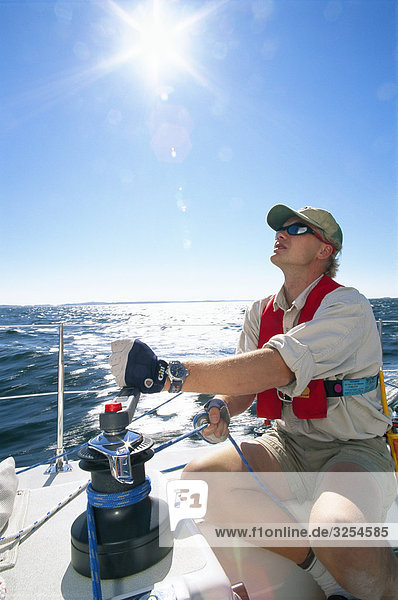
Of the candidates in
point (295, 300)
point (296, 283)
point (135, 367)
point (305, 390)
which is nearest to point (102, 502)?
point (135, 367)

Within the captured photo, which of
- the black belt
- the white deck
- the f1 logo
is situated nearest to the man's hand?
the white deck

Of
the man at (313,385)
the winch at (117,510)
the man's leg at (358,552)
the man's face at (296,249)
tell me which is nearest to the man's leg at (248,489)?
the man at (313,385)

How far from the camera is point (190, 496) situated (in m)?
1.35

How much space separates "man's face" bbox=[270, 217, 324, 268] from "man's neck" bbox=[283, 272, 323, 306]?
56 millimetres

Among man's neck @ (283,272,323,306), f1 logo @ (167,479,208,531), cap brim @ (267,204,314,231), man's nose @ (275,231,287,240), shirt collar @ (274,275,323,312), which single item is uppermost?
cap brim @ (267,204,314,231)

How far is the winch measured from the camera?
0.79 metres

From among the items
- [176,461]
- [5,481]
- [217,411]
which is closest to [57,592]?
[5,481]

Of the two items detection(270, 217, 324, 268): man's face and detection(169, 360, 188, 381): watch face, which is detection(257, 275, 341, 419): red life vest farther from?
detection(169, 360, 188, 381): watch face

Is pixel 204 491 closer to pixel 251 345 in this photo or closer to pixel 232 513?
pixel 232 513

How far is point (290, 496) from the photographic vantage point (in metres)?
1.39

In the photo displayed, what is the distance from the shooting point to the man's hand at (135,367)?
3.15ft

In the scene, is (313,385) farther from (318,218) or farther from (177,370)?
(318,218)

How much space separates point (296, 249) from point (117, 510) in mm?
→ 1184

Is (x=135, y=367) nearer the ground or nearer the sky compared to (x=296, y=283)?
nearer the ground
